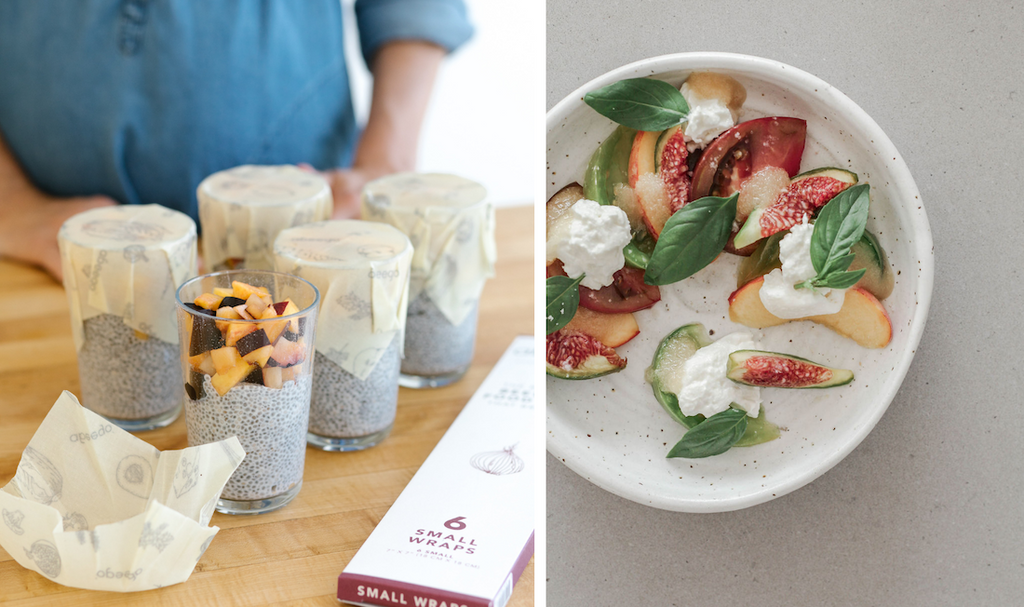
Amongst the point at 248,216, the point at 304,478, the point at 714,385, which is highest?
the point at 248,216

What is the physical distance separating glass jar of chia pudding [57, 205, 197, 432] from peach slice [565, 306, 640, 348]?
383 millimetres

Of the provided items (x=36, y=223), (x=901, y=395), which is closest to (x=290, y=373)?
(x=901, y=395)

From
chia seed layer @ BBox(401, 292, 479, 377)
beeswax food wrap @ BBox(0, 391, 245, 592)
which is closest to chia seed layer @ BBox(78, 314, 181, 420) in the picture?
beeswax food wrap @ BBox(0, 391, 245, 592)

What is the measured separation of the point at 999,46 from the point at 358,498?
0.69 m

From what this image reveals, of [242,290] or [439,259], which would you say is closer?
[242,290]

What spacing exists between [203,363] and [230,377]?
29 millimetres

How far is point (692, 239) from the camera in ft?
2.32

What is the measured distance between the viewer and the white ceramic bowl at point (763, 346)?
0.67 meters

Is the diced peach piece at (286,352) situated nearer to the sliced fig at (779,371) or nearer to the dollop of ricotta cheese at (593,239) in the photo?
the dollop of ricotta cheese at (593,239)

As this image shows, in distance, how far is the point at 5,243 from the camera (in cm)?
119

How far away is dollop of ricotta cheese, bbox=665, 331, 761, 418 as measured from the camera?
0.73 meters

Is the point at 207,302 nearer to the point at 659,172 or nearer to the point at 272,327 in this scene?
the point at 272,327

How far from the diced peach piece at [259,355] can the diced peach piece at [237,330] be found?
0.05 feet

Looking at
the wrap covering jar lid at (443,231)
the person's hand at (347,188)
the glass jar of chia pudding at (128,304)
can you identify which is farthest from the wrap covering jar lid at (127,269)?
the person's hand at (347,188)
